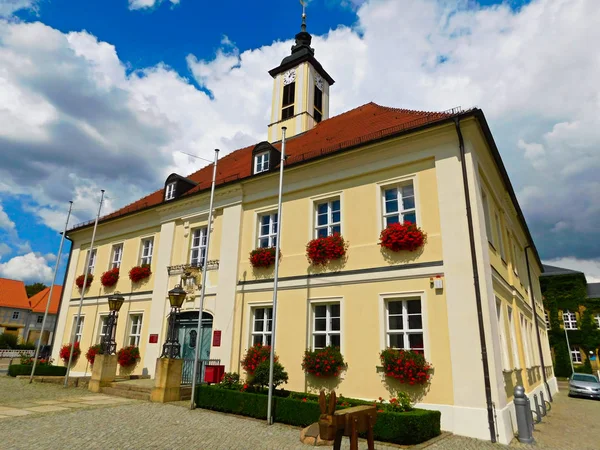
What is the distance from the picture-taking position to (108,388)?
13.7 metres

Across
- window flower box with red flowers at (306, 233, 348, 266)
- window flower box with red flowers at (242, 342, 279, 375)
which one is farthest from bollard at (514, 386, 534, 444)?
window flower box with red flowers at (242, 342, 279, 375)

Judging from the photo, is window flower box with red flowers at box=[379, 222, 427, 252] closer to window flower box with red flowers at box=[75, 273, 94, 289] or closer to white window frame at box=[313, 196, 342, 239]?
white window frame at box=[313, 196, 342, 239]

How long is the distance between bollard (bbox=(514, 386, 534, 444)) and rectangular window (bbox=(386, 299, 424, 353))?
2343 millimetres

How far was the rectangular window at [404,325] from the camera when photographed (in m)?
10.2

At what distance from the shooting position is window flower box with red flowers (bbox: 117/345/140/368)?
636 inches

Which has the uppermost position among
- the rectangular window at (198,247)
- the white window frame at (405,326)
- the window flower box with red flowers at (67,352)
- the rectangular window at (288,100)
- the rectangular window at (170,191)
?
the rectangular window at (288,100)

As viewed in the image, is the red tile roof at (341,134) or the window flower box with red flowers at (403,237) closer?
the window flower box with red flowers at (403,237)

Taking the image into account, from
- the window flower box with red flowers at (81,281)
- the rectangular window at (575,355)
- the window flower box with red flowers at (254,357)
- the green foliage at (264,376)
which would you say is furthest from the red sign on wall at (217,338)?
the rectangular window at (575,355)

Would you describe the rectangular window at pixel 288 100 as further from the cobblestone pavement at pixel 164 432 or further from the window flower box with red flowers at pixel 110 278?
the cobblestone pavement at pixel 164 432

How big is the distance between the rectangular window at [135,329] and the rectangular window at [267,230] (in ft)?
23.8

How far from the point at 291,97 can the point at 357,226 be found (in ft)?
41.9

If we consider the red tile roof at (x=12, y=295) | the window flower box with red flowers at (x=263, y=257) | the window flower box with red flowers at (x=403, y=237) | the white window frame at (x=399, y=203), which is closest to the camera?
the window flower box with red flowers at (x=403, y=237)

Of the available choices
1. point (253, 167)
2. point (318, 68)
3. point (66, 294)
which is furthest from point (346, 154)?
point (66, 294)

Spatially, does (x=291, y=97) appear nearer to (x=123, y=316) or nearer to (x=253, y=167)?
(x=253, y=167)
